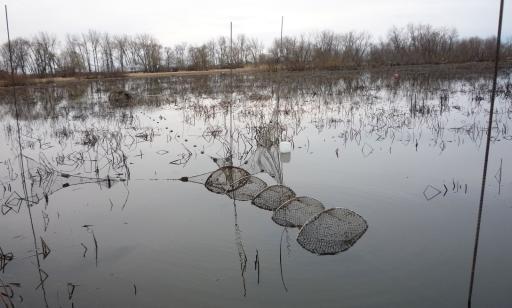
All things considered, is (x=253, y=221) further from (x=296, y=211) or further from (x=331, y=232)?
(x=331, y=232)

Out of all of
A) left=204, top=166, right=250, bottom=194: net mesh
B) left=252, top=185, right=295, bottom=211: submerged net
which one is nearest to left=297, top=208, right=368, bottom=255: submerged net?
left=252, top=185, right=295, bottom=211: submerged net

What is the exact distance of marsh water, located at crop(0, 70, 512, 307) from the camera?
2982 mm

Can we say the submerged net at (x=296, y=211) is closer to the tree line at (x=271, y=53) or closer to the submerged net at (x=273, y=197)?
the submerged net at (x=273, y=197)

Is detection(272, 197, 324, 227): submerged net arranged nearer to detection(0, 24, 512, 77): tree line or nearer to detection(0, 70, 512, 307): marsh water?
detection(0, 70, 512, 307): marsh water

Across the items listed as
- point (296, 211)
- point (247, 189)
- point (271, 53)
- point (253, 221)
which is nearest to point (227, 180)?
point (247, 189)

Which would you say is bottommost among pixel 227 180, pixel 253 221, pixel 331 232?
pixel 253 221

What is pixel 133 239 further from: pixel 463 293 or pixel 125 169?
pixel 463 293

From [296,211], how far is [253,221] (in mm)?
526

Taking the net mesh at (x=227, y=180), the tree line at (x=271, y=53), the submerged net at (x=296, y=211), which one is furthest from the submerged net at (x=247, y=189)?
the tree line at (x=271, y=53)

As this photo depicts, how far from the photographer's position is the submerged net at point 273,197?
4363mm

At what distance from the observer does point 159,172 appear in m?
6.20

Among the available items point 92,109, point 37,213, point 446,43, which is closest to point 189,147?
point 37,213

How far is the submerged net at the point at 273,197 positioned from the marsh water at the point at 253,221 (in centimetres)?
11

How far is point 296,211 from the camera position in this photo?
401cm
